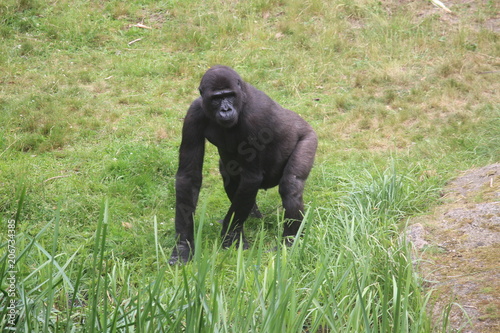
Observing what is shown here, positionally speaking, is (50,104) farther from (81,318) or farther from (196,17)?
(81,318)

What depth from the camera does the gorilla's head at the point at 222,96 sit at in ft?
13.9

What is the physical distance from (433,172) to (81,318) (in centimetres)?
322

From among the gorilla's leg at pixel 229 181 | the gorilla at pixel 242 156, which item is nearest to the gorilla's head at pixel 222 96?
the gorilla at pixel 242 156

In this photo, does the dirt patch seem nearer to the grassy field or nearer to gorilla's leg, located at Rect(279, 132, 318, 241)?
the grassy field

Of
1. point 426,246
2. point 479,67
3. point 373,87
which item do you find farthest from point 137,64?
point 426,246

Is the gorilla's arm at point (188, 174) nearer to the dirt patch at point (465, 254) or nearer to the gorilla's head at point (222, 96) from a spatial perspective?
the gorilla's head at point (222, 96)

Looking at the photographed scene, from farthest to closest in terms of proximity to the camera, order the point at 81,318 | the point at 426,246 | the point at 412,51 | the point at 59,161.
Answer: the point at 412,51
the point at 59,161
the point at 426,246
the point at 81,318

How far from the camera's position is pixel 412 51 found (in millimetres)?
8273

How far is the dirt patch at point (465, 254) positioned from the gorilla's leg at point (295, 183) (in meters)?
0.80

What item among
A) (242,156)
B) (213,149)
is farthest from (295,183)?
(213,149)

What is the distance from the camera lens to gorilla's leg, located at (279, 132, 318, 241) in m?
4.47

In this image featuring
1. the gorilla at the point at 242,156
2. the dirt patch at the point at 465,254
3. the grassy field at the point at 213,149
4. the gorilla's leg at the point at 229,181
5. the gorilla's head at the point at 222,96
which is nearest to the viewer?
the dirt patch at the point at 465,254

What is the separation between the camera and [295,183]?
14.7 ft

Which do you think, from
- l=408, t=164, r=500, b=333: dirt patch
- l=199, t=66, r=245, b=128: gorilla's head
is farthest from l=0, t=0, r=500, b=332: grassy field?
l=199, t=66, r=245, b=128: gorilla's head
